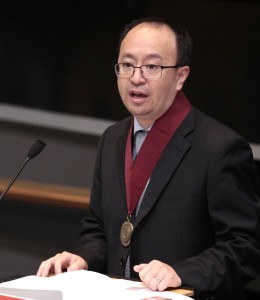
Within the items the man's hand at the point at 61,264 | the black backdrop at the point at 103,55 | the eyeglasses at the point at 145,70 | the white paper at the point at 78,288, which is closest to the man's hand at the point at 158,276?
the white paper at the point at 78,288

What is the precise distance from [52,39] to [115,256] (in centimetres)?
238

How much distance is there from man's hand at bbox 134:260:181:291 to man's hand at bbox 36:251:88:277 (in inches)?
10.8

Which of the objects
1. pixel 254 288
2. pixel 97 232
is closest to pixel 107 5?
pixel 254 288

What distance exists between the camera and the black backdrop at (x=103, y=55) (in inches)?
159

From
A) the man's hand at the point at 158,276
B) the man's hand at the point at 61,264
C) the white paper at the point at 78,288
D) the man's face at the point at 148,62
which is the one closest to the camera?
the white paper at the point at 78,288

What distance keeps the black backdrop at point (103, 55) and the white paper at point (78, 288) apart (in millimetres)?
1933

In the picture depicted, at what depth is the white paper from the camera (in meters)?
2.08

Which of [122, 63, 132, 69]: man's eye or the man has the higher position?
[122, 63, 132, 69]: man's eye

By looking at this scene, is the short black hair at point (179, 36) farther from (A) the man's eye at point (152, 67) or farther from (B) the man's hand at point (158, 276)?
(B) the man's hand at point (158, 276)

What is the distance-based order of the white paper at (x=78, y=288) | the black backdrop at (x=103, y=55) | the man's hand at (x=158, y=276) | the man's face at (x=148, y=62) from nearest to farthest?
the white paper at (x=78, y=288) < the man's hand at (x=158, y=276) < the man's face at (x=148, y=62) < the black backdrop at (x=103, y=55)

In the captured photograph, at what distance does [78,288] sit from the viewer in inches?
85.0

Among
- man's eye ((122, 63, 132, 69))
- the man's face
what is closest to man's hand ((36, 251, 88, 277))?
the man's face

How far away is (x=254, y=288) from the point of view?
3.67 meters

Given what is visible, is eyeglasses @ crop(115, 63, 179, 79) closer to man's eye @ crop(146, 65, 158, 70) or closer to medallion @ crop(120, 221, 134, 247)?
man's eye @ crop(146, 65, 158, 70)
